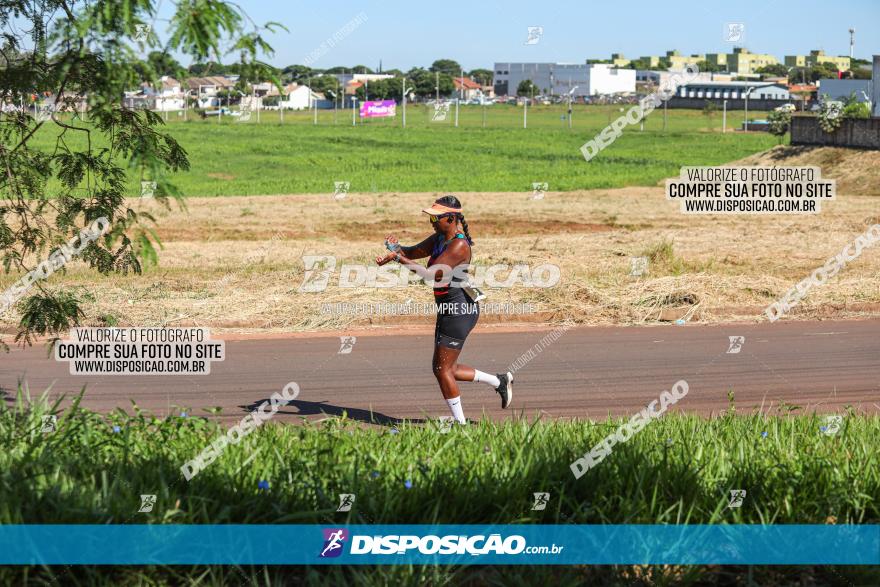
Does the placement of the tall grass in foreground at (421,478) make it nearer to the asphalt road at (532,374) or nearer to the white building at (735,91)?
the asphalt road at (532,374)

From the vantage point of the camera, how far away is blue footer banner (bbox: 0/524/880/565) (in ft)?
17.7

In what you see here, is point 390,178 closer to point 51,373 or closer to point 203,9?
point 51,373

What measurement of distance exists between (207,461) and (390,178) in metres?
40.4

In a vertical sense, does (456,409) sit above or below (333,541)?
below

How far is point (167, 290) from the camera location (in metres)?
17.4

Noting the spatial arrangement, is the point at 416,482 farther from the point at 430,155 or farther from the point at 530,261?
→ the point at 430,155

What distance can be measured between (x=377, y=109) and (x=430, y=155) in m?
50.0

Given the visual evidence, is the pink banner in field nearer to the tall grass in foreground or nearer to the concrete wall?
the concrete wall

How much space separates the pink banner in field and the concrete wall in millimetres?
66909

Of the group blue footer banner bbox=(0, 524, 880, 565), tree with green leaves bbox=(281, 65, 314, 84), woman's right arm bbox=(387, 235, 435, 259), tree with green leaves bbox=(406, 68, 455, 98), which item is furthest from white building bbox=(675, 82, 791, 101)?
blue footer banner bbox=(0, 524, 880, 565)

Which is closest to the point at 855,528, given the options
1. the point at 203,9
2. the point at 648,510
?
the point at 648,510

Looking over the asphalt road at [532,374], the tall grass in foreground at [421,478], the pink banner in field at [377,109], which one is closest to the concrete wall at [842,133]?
the asphalt road at [532,374]

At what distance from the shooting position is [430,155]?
198 ft

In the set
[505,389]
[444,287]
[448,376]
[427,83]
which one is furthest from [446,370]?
[427,83]
